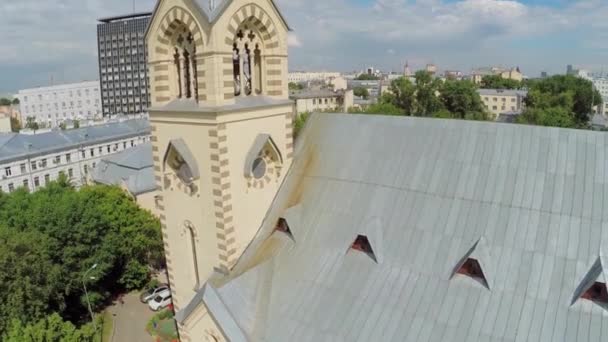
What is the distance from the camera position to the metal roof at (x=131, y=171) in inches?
1567

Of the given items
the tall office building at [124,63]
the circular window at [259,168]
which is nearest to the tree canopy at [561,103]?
the circular window at [259,168]

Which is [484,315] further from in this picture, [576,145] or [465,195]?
[576,145]

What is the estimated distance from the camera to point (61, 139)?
60.1 m

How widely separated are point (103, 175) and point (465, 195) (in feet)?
132

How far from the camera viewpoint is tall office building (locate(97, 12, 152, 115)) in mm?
131125

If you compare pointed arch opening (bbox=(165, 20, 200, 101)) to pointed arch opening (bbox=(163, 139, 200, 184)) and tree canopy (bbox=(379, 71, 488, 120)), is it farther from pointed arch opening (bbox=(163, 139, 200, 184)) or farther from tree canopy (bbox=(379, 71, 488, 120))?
tree canopy (bbox=(379, 71, 488, 120))

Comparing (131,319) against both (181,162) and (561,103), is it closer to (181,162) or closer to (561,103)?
(181,162)

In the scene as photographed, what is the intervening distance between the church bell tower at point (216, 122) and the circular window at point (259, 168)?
0.04 meters

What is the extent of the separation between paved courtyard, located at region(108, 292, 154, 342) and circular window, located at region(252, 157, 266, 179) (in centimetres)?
1490

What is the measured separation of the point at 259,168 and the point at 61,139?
52.7 metres

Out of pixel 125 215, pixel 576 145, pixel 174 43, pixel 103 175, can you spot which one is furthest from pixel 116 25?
pixel 576 145

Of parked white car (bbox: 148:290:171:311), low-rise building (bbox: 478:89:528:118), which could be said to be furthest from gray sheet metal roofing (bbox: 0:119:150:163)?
low-rise building (bbox: 478:89:528:118)

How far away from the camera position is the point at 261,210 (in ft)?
54.6

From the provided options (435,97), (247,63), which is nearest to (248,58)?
(247,63)
